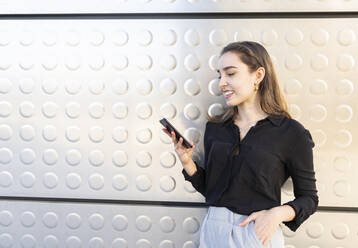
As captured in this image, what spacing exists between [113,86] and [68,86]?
135 millimetres

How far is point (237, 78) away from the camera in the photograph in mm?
792

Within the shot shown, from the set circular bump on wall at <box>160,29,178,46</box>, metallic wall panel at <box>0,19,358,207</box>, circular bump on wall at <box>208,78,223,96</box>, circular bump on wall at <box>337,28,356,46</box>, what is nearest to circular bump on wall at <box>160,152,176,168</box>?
metallic wall panel at <box>0,19,358,207</box>

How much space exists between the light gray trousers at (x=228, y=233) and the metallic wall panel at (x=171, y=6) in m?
0.55

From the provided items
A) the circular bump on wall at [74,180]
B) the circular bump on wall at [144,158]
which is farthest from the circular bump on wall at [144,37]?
the circular bump on wall at [74,180]

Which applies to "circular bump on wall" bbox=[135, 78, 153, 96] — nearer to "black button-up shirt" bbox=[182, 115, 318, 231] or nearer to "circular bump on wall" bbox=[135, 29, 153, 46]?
"circular bump on wall" bbox=[135, 29, 153, 46]

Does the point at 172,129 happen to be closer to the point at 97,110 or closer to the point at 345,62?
the point at 97,110

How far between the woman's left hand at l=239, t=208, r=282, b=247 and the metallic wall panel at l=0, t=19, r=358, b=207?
0.70ft

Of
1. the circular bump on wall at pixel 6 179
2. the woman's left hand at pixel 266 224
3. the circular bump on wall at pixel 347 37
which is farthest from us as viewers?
the circular bump on wall at pixel 6 179

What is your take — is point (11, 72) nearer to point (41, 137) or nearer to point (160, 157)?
point (41, 137)

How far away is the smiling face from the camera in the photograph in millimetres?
791

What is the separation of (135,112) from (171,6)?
319 millimetres

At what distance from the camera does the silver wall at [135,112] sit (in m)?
0.92

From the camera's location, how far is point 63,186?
1.00 metres

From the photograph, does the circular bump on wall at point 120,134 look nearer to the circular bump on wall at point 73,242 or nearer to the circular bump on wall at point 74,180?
the circular bump on wall at point 74,180
